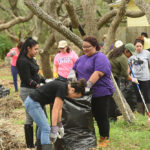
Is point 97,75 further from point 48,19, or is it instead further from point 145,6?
point 145,6

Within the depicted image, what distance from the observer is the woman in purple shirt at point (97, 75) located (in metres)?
4.95

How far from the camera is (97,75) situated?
4926 mm

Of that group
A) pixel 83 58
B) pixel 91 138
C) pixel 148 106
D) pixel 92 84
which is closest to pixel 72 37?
pixel 83 58

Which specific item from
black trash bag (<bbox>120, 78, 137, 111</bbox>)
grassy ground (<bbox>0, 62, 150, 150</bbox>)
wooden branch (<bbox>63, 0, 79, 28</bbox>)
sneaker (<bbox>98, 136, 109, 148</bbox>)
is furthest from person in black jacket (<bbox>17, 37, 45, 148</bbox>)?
black trash bag (<bbox>120, 78, 137, 111</bbox>)

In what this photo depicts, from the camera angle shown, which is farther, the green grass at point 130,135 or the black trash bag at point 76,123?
the green grass at point 130,135

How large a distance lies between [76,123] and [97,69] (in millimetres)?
894

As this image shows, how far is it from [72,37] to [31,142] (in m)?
2.18

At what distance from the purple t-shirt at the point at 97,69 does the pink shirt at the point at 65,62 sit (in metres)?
2.31

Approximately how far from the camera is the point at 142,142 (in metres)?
5.61

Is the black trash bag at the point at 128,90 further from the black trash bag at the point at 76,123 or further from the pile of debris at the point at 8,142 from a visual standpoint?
the pile of debris at the point at 8,142

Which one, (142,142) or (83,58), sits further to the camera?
(142,142)

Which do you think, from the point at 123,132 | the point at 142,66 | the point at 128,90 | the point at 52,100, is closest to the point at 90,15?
the point at 142,66

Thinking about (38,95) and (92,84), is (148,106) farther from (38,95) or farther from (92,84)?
(38,95)

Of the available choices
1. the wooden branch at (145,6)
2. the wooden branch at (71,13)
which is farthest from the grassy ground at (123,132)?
the wooden branch at (71,13)
